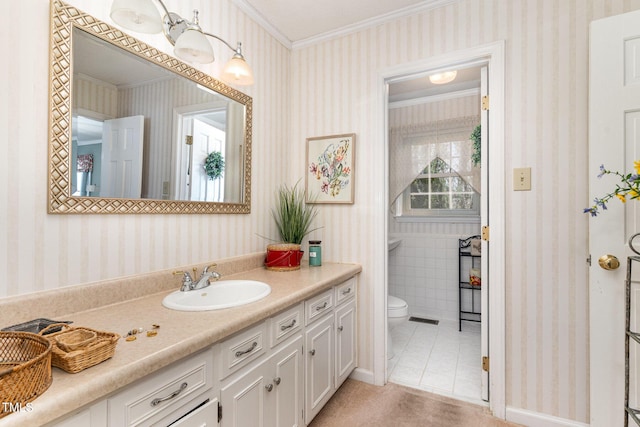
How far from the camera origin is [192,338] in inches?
35.4

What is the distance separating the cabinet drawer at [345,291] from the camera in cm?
192

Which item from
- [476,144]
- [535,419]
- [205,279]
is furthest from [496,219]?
[205,279]

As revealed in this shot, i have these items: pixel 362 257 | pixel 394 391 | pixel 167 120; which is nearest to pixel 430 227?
pixel 362 257

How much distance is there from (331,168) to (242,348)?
1.47m

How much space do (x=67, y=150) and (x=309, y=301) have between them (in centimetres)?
120

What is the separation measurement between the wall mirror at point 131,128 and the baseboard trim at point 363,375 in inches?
55.0

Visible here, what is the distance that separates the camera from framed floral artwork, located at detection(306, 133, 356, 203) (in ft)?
7.29

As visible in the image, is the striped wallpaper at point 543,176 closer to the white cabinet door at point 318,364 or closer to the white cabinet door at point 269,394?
the white cabinet door at point 318,364

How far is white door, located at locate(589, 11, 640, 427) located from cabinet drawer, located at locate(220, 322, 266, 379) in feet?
5.05

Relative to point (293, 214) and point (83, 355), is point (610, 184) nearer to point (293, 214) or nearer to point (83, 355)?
point (293, 214)

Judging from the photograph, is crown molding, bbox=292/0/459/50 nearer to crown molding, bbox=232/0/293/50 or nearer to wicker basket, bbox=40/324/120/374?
crown molding, bbox=232/0/293/50

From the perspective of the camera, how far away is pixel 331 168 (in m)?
2.29

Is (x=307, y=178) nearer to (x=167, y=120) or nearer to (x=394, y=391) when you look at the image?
(x=167, y=120)

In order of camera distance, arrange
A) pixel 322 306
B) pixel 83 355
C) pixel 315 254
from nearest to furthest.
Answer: pixel 83 355 → pixel 322 306 → pixel 315 254
